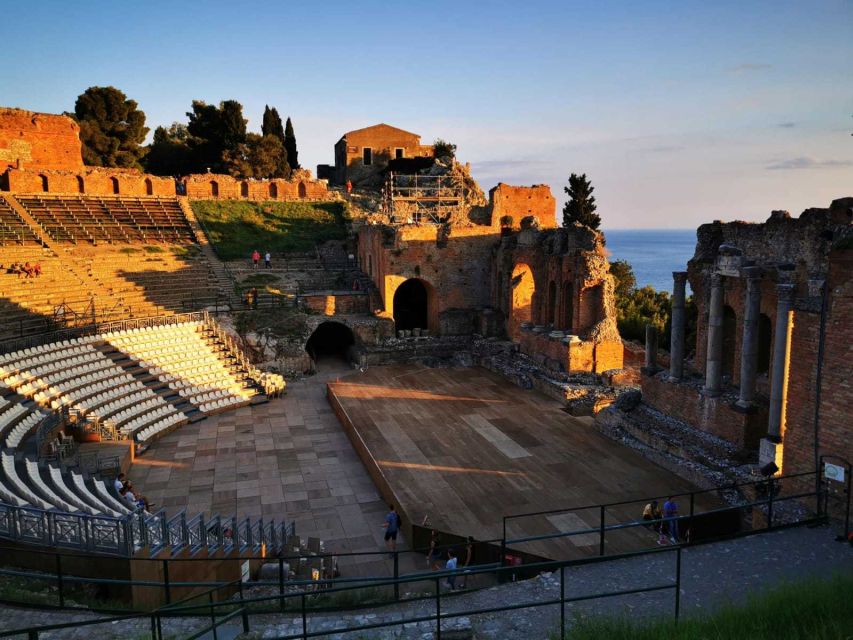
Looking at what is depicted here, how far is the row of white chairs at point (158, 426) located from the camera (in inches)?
712

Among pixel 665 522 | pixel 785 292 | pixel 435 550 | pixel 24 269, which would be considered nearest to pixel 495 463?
pixel 435 550

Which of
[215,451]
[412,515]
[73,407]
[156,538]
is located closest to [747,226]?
[412,515]

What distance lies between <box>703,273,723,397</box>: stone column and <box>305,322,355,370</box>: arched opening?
17.0m

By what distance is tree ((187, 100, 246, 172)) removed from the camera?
51.1 metres

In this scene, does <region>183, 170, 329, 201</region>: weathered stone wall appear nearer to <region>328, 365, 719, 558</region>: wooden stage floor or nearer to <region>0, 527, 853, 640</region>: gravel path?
<region>328, 365, 719, 558</region>: wooden stage floor

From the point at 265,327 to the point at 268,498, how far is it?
13.3 metres

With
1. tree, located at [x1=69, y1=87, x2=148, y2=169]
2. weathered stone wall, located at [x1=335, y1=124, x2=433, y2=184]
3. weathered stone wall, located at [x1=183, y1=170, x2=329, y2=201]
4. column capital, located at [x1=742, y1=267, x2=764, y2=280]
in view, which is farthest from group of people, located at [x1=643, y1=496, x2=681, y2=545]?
tree, located at [x1=69, y1=87, x2=148, y2=169]

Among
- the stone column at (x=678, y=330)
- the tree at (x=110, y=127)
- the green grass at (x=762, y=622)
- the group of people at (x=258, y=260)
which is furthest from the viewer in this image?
the tree at (x=110, y=127)

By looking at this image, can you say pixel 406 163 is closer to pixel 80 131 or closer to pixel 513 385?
pixel 80 131

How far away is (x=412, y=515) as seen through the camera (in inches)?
520

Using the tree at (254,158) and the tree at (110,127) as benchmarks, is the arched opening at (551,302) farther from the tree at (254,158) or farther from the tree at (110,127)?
the tree at (110,127)

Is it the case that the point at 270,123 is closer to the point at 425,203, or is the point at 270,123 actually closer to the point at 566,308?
the point at 425,203

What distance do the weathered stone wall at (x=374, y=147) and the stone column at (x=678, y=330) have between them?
40988mm

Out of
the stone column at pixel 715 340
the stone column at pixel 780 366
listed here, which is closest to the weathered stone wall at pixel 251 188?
the stone column at pixel 715 340
